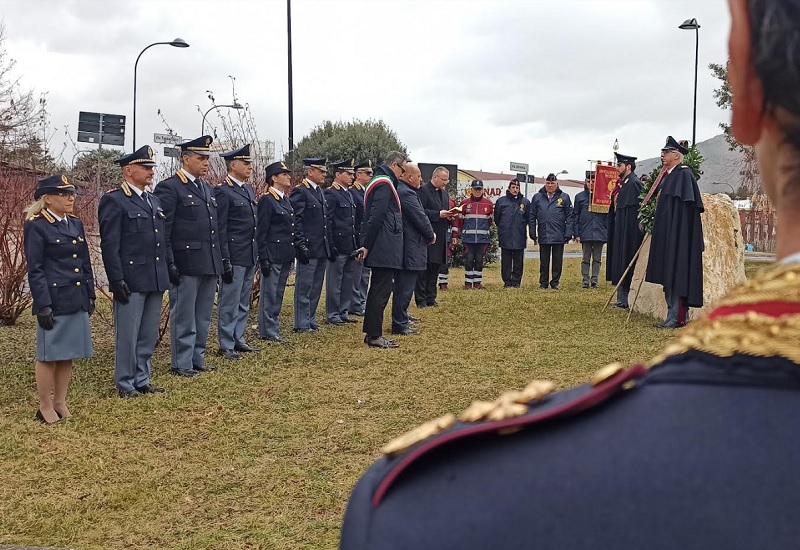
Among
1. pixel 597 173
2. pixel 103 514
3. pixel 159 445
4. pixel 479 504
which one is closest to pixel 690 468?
pixel 479 504

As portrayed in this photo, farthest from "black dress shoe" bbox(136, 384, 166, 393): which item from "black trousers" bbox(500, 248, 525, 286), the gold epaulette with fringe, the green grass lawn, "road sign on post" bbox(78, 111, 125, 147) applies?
"road sign on post" bbox(78, 111, 125, 147)

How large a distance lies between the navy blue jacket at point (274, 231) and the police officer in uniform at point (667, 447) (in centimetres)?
840

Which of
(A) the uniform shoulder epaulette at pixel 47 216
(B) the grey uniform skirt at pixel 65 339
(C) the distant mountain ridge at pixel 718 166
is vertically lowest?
(B) the grey uniform skirt at pixel 65 339

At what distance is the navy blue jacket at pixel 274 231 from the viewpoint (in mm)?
9016

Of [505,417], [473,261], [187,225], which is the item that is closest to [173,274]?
[187,225]

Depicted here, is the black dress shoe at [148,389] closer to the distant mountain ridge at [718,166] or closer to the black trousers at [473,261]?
the black trousers at [473,261]

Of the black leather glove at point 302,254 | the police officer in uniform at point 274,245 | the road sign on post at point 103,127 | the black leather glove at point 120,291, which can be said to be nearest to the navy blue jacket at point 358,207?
the black leather glove at point 302,254

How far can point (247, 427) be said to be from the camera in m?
5.54

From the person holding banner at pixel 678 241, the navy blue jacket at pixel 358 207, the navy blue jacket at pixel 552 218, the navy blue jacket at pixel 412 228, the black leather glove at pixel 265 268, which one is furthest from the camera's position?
the navy blue jacket at pixel 552 218

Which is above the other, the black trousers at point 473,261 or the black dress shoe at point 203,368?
the black trousers at point 473,261

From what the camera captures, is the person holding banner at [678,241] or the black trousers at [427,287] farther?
the black trousers at [427,287]

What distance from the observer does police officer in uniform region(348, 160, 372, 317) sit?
11016mm

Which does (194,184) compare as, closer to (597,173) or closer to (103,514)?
(103,514)

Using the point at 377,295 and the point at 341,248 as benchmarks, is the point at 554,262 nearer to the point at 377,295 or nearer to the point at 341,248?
the point at 341,248
